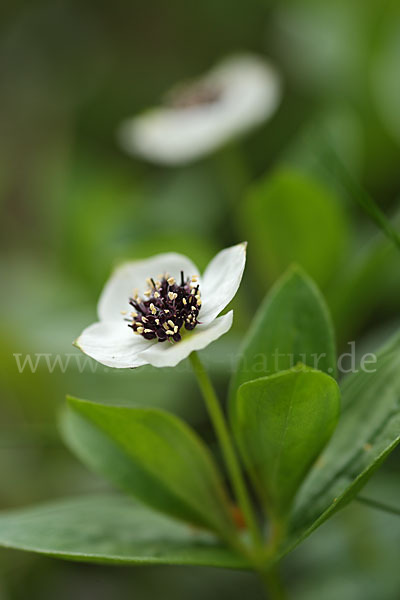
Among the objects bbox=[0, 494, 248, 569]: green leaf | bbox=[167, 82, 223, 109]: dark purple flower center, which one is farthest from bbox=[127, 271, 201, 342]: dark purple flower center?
bbox=[167, 82, 223, 109]: dark purple flower center

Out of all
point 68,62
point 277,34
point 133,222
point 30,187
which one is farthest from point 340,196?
point 68,62

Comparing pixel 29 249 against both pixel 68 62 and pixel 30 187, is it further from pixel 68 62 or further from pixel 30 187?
pixel 68 62

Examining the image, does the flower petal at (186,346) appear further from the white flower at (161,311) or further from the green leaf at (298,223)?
the green leaf at (298,223)

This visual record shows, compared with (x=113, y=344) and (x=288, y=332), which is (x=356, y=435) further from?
(x=113, y=344)

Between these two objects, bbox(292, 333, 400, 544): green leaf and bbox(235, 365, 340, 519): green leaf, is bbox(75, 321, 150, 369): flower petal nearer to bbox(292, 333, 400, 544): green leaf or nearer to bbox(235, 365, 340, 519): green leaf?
bbox(235, 365, 340, 519): green leaf

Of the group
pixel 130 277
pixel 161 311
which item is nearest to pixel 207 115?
pixel 130 277

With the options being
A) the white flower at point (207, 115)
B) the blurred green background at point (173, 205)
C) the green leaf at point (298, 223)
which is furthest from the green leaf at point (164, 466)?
the white flower at point (207, 115)

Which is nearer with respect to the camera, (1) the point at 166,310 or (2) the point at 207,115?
(1) the point at 166,310
